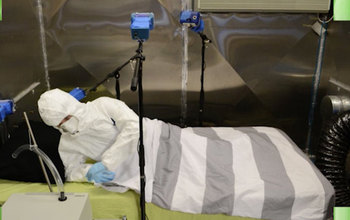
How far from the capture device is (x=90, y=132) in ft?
6.84

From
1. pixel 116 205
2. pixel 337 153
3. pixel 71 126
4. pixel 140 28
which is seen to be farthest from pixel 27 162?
pixel 337 153

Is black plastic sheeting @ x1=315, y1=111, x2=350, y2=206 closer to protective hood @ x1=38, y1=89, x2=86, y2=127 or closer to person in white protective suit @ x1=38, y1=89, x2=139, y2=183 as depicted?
person in white protective suit @ x1=38, y1=89, x2=139, y2=183

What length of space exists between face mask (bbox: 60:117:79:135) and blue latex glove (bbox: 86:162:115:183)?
22 centimetres

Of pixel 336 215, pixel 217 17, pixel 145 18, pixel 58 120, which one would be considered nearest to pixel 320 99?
pixel 217 17

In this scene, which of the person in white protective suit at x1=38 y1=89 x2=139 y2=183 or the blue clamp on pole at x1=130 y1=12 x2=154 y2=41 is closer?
the blue clamp on pole at x1=130 y1=12 x2=154 y2=41

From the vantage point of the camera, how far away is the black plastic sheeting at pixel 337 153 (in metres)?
2.28

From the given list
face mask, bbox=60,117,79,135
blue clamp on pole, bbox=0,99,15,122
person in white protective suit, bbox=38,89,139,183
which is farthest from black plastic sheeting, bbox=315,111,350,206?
blue clamp on pole, bbox=0,99,15,122

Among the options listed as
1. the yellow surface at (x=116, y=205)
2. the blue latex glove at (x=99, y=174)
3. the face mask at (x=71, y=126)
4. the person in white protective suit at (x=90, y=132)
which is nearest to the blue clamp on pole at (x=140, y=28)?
the person in white protective suit at (x=90, y=132)

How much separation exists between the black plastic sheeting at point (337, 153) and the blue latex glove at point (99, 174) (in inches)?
52.1

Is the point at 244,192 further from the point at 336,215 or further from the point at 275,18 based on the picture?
the point at 275,18

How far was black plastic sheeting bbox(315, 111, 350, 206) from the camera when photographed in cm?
228

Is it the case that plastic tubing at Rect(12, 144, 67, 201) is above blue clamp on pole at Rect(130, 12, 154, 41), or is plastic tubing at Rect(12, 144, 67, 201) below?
below

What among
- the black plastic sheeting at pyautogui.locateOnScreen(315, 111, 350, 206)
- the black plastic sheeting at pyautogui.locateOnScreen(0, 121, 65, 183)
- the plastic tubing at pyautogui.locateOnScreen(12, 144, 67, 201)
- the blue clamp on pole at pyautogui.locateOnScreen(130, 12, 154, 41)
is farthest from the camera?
the black plastic sheeting at pyautogui.locateOnScreen(315, 111, 350, 206)

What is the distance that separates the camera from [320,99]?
9.84ft
